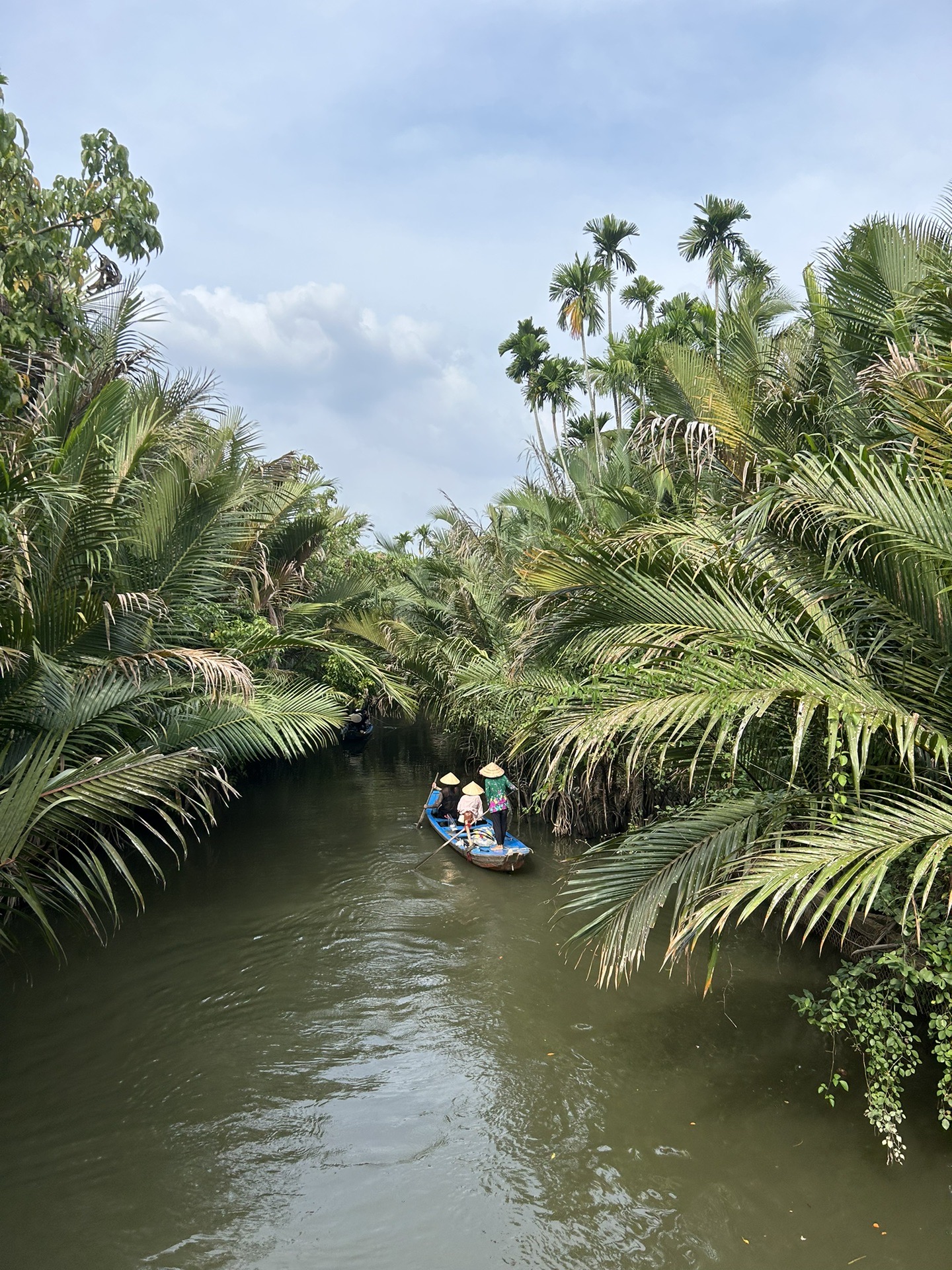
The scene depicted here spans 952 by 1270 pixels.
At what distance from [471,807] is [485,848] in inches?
32.3

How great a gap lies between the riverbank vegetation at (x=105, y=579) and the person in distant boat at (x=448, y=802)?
1.99m

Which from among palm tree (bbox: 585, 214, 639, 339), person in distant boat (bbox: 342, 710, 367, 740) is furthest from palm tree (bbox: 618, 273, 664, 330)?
person in distant boat (bbox: 342, 710, 367, 740)

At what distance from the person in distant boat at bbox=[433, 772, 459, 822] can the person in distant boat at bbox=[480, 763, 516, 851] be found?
69cm

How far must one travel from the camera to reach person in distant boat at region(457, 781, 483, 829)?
449 inches

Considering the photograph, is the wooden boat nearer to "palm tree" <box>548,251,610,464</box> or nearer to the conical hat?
the conical hat

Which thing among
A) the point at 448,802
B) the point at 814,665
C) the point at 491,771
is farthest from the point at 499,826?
the point at 814,665

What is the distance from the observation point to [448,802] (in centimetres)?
1257

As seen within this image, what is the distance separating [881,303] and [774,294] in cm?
734

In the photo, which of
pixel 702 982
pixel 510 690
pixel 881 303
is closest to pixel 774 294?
pixel 881 303

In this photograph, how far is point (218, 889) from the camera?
10211 mm

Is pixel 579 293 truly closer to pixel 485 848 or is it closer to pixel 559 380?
pixel 559 380

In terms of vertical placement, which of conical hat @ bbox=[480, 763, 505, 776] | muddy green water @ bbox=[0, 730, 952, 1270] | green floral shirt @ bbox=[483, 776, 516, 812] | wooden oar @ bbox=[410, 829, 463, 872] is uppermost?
conical hat @ bbox=[480, 763, 505, 776]

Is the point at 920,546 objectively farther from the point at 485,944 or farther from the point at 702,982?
the point at 485,944

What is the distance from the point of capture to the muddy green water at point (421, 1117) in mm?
4402
